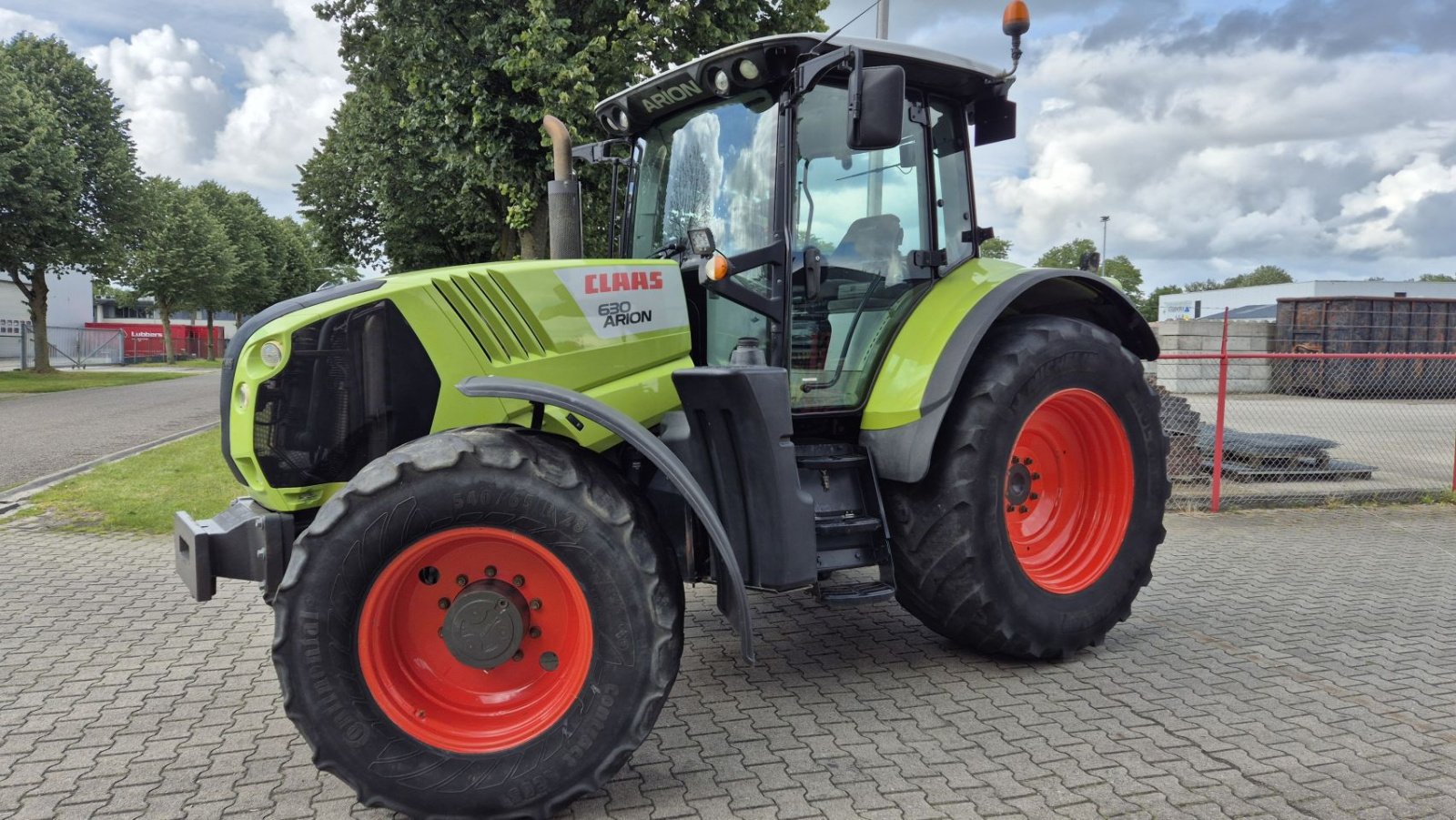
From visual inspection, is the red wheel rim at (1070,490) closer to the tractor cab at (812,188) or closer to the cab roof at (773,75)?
the tractor cab at (812,188)

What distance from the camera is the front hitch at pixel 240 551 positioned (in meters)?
3.05

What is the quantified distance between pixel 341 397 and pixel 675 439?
112cm

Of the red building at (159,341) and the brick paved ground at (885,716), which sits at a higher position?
the red building at (159,341)

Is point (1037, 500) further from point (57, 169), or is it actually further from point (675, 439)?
point (57, 169)

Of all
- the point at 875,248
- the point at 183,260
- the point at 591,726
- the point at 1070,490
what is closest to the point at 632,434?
the point at 591,726

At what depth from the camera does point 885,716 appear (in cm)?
354

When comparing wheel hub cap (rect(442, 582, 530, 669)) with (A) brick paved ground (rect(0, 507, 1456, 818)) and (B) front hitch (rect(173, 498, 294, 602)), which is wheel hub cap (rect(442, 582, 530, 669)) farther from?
(B) front hitch (rect(173, 498, 294, 602))

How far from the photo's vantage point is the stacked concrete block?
1581 centimetres

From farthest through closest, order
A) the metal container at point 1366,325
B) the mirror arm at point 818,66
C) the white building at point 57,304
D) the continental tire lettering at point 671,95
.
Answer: the white building at point 57,304
the metal container at point 1366,325
the continental tire lettering at point 671,95
the mirror arm at point 818,66

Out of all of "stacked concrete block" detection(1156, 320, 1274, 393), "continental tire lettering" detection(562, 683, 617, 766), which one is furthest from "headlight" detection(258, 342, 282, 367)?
"stacked concrete block" detection(1156, 320, 1274, 393)

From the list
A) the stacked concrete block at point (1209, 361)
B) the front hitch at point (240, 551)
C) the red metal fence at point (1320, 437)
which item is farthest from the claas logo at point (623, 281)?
the stacked concrete block at point (1209, 361)

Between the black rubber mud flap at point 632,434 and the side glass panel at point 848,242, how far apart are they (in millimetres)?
930

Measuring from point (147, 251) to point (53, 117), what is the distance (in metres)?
15.3

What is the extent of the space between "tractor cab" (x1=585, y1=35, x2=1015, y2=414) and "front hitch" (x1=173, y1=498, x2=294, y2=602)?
1609 millimetres
